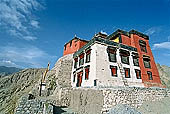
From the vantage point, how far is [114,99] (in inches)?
310

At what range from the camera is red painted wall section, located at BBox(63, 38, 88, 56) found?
22.0 m

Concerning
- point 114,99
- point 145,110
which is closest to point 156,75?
point 145,110

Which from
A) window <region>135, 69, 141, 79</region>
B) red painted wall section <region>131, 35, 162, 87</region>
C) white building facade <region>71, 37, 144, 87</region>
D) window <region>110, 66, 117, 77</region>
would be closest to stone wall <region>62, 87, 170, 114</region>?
white building facade <region>71, 37, 144, 87</region>

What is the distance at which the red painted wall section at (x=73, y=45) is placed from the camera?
72.3ft

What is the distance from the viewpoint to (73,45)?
23.6 meters

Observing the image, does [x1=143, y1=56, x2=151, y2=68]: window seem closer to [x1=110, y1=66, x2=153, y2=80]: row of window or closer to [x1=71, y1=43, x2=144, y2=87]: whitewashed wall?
[x1=110, y1=66, x2=153, y2=80]: row of window

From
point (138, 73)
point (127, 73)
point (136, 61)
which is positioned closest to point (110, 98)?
point (127, 73)

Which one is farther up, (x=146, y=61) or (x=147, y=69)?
(x=146, y=61)

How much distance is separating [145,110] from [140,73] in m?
9.55

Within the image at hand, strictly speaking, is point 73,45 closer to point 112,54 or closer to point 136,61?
point 112,54

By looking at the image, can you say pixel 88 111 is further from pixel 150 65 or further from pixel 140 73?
pixel 150 65

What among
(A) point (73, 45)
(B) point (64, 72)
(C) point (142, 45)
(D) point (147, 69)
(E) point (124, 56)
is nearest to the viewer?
(E) point (124, 56)

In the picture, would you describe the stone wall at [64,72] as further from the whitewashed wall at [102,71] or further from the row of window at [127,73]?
the row of window at [127,73]

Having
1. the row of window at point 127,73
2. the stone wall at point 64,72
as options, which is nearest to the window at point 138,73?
the row of window at point 127,73
